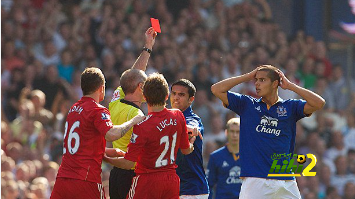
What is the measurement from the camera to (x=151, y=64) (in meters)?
15.7

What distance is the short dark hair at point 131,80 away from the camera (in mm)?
8070

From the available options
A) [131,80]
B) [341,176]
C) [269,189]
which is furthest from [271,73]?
[341,176]

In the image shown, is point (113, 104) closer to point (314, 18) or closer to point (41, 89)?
point (41, 89)

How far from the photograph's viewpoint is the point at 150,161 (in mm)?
7270

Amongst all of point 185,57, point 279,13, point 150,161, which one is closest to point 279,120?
point 150,161

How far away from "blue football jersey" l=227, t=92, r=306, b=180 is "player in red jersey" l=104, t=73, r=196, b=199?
1.10 m

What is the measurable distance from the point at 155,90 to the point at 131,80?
33.5 inches

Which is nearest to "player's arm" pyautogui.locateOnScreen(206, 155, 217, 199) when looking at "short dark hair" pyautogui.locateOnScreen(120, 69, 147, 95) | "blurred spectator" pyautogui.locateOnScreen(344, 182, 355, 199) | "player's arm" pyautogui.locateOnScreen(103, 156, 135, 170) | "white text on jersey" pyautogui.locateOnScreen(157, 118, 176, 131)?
"short dark hair" pyautogui.locateOnScreen(120, 69, 147, 95)

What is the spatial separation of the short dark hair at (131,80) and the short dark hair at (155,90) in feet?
2.52

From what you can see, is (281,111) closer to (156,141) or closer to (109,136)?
(156,141)

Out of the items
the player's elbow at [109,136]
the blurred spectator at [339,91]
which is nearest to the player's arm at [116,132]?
the player's elbow at [109,136]

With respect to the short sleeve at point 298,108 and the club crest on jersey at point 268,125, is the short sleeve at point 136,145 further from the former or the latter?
the short sleeve at point 298,108

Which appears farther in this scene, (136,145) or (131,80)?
(131,80)

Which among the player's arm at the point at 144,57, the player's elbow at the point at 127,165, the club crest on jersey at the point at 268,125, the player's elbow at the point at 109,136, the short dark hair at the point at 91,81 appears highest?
the player's arm at the point at 144,57
